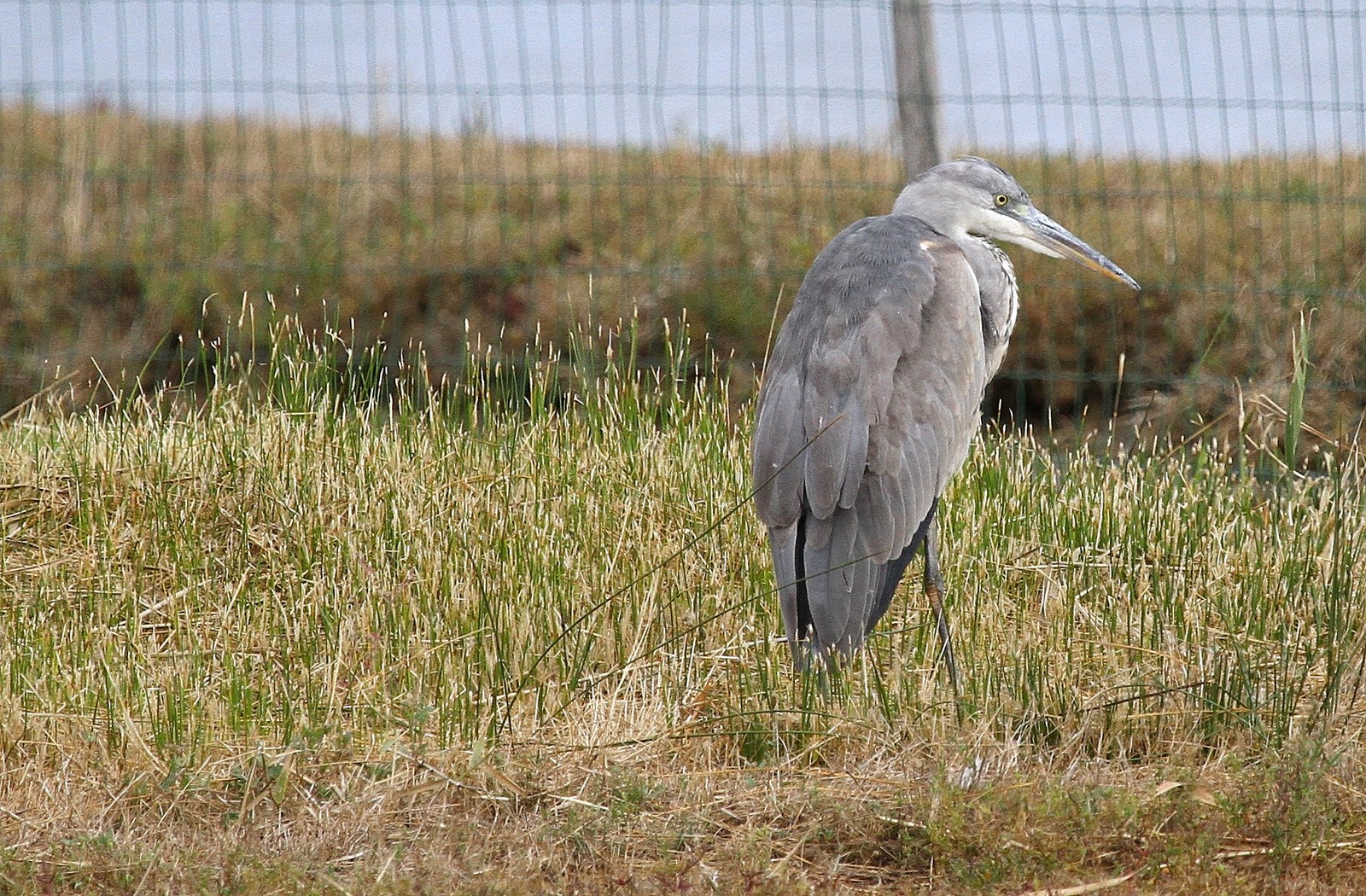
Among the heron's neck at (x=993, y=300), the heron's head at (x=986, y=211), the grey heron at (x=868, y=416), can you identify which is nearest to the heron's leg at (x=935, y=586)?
the grey heron at (x=868, y=416)

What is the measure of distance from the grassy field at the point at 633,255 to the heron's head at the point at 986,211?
2411 millimetres

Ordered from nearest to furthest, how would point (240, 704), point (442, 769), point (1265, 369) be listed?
1. point (442, 769)
2. point (240, 704)
3. point (1265, 369)

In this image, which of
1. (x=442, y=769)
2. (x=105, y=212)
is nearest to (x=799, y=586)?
(x=442, y=769)

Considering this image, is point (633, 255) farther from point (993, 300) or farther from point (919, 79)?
point (993, 300)

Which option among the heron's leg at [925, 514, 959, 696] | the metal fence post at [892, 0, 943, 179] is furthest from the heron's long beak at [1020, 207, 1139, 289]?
the metal fence post at [892, 0, 943, 179]

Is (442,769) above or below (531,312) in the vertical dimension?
below

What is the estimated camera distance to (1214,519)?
4.60m

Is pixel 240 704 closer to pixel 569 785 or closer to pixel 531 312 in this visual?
pixel 569 785

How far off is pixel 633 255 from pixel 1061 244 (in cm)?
416

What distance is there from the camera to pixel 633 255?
332 inches

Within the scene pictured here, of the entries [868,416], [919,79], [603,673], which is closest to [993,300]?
[868,416]

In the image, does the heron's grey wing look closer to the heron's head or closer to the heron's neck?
the heron's neck

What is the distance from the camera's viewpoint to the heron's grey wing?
3711mm

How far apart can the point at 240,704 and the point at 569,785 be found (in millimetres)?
768
